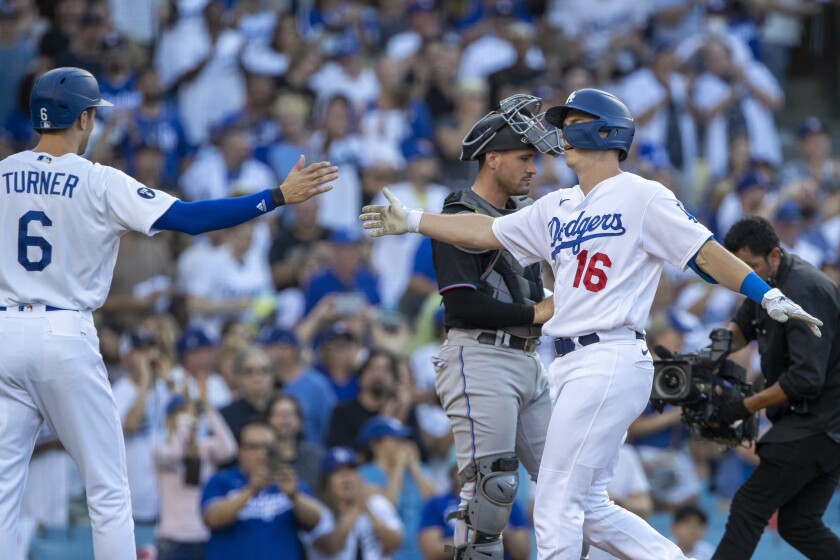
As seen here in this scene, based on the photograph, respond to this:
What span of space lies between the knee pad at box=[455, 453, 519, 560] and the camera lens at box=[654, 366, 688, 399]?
2.80 ft

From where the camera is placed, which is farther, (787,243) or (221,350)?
(787,243)

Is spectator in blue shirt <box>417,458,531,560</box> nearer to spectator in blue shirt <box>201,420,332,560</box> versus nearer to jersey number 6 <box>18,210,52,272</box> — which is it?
spectator in blue shirt <box>201,420,332,560</box>

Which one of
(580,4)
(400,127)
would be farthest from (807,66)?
(400,127)

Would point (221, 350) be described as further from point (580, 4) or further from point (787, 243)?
point (580, 4)

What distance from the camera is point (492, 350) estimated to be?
5566 mm

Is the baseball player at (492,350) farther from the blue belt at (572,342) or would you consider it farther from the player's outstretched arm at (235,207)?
the player's outstretched arm at (235,207)

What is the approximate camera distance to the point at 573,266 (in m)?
4.99

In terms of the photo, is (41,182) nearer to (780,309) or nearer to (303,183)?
(303,183)

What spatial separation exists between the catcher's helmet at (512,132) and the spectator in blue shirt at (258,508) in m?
3.03

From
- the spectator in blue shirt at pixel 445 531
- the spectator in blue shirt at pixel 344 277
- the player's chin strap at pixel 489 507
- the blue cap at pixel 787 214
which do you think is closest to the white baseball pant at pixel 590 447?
the player's chin strap at pixel 489 507

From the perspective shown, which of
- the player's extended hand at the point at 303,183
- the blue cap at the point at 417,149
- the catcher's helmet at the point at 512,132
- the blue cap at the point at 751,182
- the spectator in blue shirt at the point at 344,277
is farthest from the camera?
the blue cap at the point at 751,182

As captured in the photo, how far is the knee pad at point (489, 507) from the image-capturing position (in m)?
5.34

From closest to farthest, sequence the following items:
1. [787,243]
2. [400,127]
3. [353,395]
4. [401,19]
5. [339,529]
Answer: [339,529] → [353,395] → [787,243] → [400,127] → [401,19]

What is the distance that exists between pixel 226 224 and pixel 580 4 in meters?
9.55
